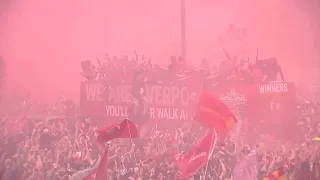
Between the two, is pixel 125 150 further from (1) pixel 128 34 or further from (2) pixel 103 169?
(1) pixel 128 34

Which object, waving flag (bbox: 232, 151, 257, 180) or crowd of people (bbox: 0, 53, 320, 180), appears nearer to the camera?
crowd of people (bbox: 0, 53, 320, 180)

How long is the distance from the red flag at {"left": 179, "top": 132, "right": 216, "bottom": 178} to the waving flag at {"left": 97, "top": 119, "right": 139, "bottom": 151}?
709mm

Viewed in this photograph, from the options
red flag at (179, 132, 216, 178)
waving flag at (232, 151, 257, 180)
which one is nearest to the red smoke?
red flag at (179, 132, 216, 178)

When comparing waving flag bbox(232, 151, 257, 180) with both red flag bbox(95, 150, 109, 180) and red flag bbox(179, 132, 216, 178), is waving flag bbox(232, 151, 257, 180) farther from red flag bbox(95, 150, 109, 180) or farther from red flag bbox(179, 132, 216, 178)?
red flag bbox(95, 150, 109, 180)

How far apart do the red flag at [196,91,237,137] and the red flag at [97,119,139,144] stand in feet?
2.79

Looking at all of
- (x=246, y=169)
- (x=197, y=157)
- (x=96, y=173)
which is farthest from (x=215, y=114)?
(x=96, y=173)

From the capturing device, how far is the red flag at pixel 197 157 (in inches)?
202

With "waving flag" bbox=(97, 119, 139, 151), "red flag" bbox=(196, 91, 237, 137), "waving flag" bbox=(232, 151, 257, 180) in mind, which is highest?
"red flag" bbox=(196, 91, 237, 137)

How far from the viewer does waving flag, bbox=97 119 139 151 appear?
5137 mm

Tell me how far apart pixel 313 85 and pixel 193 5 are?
1927mm

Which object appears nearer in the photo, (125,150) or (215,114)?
(125,150)

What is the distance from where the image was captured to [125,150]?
16.8 ft

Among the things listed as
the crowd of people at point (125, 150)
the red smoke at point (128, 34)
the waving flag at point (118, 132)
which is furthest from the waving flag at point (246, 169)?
the waving flag at point (118, 132)

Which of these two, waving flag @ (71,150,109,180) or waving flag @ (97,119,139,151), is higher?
waving flag @ (97,119,139,151)
